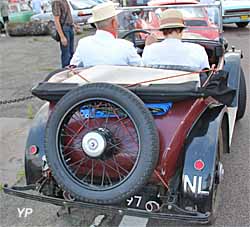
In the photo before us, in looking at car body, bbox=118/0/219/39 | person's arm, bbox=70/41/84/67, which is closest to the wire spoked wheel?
person's arm, bbox=70/41/84/67

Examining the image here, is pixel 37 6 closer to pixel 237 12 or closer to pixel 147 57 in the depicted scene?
pixel 237 12

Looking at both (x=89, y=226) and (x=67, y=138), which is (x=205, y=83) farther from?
(x=89, y=226)

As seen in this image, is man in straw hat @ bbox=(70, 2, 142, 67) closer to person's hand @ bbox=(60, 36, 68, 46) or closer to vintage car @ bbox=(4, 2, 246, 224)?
vintage car @ bbox=(4, 2, 246, 224)

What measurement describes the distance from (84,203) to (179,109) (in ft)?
2.89

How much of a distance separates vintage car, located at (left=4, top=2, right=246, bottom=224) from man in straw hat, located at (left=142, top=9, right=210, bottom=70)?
409 millimetres

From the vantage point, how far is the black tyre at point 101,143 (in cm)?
270

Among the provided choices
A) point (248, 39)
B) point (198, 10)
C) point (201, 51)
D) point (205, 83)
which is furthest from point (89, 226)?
point (248, 39)

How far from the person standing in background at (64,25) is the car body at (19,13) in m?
9.59

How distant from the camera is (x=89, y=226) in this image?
333 centimetres

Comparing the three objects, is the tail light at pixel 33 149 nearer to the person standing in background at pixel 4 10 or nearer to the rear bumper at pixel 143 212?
the rear bumper at pixel 143 212

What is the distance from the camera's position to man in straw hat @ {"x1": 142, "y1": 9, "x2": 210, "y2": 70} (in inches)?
140

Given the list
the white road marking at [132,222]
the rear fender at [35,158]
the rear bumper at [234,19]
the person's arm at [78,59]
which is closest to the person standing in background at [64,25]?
the person's arm at [78,59]

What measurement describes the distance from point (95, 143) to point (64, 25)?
5368 mm

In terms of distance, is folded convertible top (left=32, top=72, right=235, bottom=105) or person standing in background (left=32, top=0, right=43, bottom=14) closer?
folded convertible top (left=32, top=72, right=235, bottom=105)
